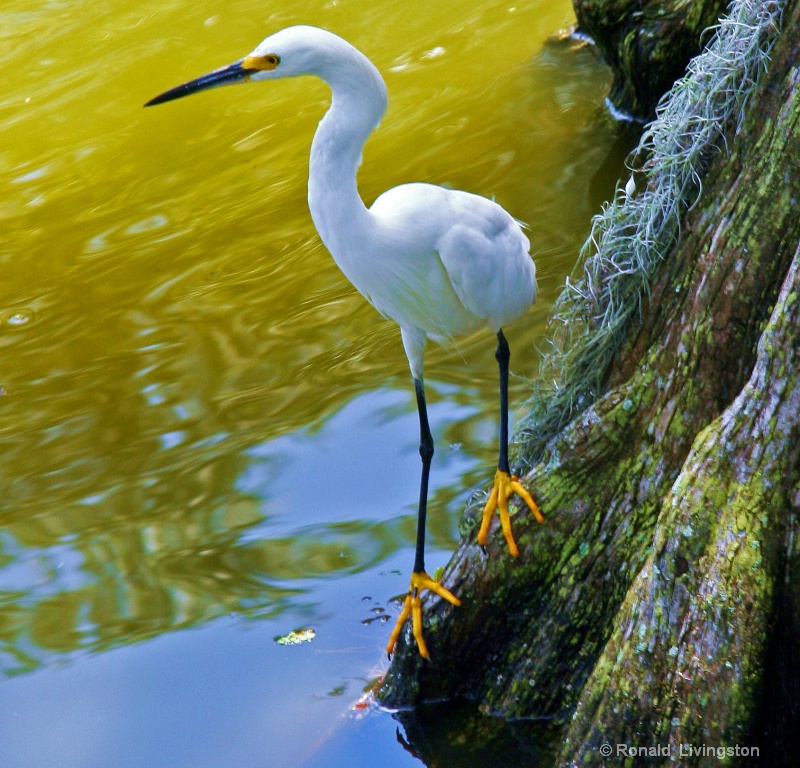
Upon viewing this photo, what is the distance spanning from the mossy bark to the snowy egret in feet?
7.65

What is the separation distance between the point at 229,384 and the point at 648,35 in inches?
109

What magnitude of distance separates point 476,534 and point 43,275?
3946 millimetres

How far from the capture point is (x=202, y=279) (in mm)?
5434

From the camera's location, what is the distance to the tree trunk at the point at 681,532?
1914 millimetres

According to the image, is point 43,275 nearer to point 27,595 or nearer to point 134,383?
point 134,383

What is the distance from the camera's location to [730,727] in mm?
1927

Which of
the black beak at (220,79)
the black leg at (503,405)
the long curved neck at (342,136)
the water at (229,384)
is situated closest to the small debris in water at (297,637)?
the water at (229,384)

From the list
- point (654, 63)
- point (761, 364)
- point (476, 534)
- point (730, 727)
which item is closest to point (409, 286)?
point (476, 534)

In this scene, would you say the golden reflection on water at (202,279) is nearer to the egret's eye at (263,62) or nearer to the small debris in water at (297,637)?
the small debris in water at (297,637)

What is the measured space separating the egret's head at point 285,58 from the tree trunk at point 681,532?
98 cm

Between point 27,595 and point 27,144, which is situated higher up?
point 27,144

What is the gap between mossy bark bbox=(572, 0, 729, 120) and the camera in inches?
192

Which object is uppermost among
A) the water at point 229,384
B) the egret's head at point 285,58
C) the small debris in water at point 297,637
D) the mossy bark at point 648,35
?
the egret's head at point 285,58

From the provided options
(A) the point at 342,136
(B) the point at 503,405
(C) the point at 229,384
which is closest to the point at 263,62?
(A) the point at 342,136
